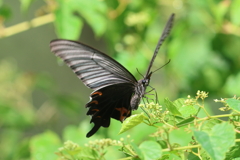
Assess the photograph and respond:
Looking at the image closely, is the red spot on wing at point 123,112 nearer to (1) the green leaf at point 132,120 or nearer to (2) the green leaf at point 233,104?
(1) the green leaf at point 132,120

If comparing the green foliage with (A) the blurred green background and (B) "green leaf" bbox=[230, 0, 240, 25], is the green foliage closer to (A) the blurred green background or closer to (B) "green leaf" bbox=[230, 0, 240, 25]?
(A) the blurred green background

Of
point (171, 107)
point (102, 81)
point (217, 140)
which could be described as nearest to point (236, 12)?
point (102, 81)

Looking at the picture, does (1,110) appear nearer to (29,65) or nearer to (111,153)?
(111,153)

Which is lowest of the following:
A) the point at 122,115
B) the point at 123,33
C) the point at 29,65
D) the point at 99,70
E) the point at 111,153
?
the point at 111,153

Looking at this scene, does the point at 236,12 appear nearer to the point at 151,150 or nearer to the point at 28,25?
the point at 28,25

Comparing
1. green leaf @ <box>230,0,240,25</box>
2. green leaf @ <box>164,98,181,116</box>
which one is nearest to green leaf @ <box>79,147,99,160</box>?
green leaf @ <box>164,98,181,116</box>

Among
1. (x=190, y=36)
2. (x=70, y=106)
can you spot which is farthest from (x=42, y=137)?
(x=190, y=36)
